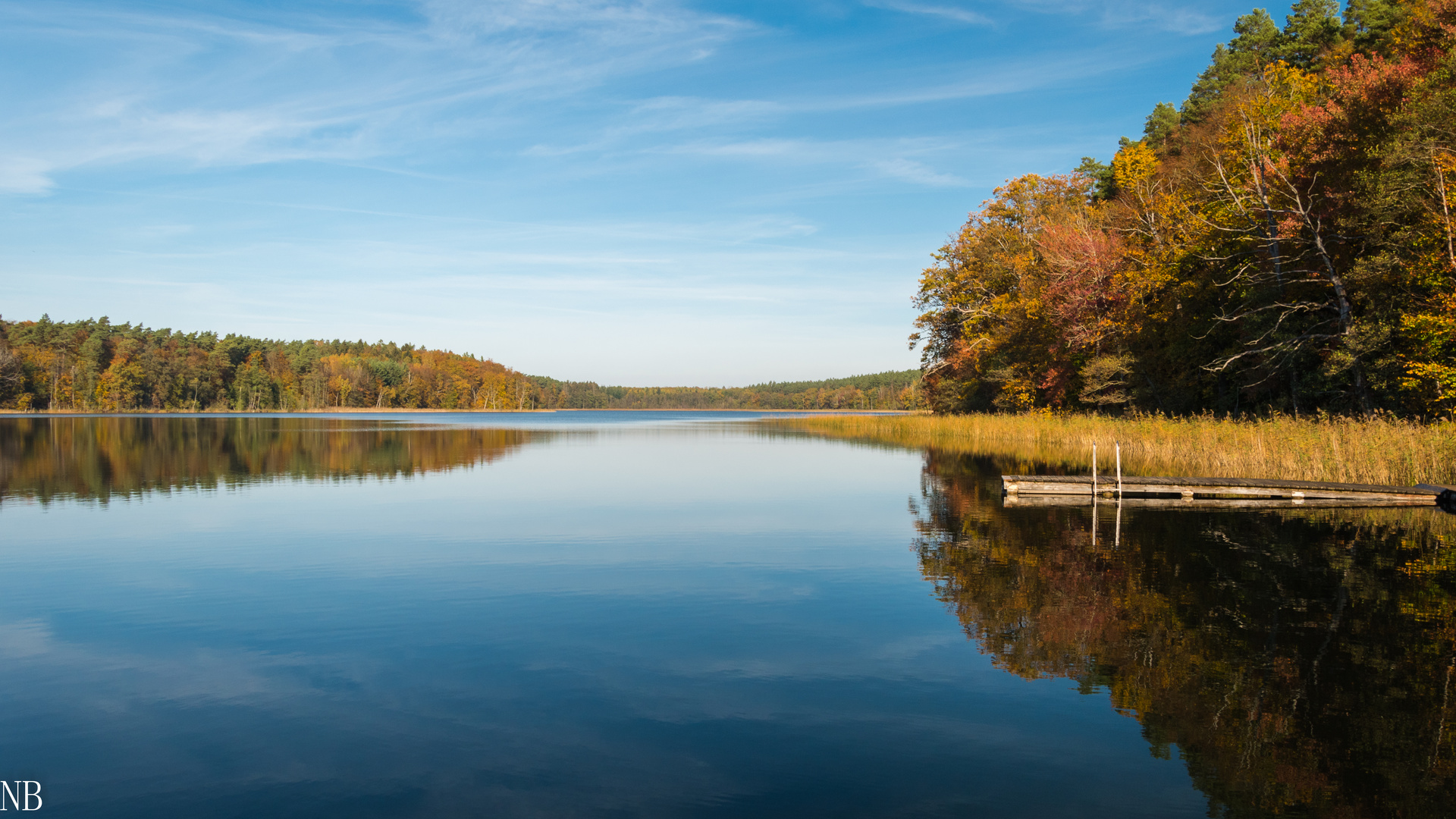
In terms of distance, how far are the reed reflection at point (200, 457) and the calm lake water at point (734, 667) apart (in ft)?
30.0

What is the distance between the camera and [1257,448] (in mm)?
26938

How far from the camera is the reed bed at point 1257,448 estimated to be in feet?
77.8

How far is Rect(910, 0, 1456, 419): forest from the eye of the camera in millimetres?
26047

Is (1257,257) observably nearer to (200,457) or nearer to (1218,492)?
(1218,492)

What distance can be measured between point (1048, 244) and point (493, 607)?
45.4m

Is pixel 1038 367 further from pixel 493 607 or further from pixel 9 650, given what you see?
pixel 9 650

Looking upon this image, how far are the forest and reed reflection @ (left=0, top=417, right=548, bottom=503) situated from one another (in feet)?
108

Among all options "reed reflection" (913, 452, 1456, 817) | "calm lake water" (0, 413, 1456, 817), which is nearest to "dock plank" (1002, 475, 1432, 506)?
"calm lake water" (0, 413, 1456, 817)

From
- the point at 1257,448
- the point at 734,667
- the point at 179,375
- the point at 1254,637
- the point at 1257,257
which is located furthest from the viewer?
the point at 179,375

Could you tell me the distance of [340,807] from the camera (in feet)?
19.6

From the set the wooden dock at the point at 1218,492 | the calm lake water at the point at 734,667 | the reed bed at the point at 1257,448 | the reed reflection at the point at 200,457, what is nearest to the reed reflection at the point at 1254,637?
the calm lake water at the point at 734,667

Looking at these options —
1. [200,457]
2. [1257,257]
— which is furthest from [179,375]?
[1257,257]

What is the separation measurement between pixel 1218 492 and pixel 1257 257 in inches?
733

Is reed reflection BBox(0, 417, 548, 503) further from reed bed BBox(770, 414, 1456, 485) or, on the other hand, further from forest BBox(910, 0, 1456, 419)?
forest BBox(910, 0, 1456, 419)
